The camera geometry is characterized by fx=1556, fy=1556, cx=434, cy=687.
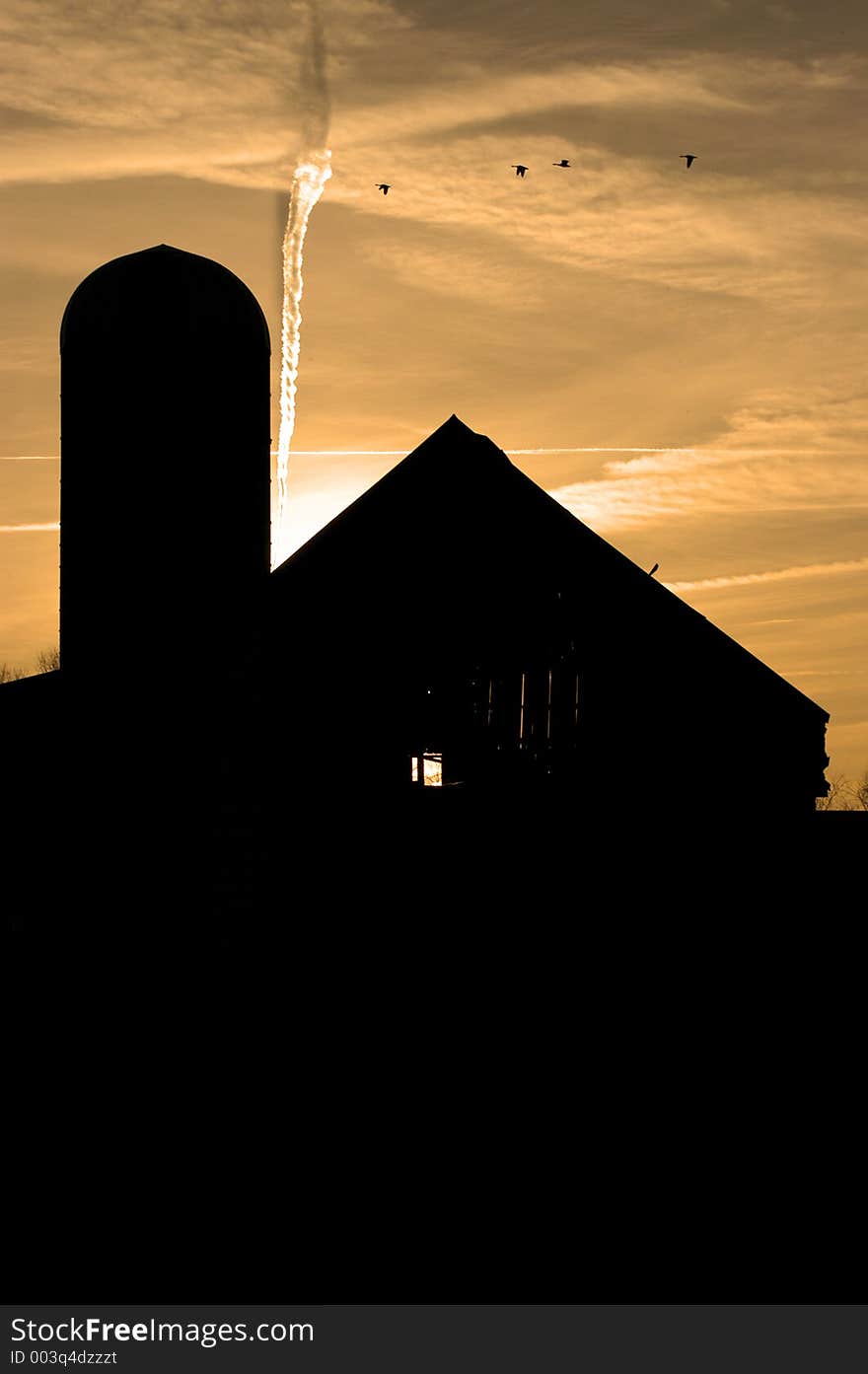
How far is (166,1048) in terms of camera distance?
8125 millimetres

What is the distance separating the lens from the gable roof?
16.0 meters

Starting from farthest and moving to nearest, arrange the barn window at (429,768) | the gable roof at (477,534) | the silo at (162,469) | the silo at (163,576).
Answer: the gable roof at (477,534) → the barn window at (429,768) → the silo at (162,469) → the silo at (163,576)

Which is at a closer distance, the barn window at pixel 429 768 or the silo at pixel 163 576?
the silo at pixel 163 576

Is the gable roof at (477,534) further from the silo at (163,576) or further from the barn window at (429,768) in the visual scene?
the silo at (163,576)

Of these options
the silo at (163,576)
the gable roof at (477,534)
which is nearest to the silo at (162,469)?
the silo at (163,576)

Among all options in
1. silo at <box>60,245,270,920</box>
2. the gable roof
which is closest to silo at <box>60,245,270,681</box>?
A: silo at <box>60,245,270,920</box>

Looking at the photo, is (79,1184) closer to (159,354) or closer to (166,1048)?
(166,1048)

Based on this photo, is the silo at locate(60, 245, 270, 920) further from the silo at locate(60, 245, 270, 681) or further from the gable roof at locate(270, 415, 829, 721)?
the gable roof at locate(270, 415, 829, 721)

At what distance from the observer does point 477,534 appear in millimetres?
16297

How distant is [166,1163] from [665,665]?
32.7 feet

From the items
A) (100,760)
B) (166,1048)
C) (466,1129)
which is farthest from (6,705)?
(466,1129)

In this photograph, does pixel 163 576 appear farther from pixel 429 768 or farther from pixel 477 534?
pixel 477 534

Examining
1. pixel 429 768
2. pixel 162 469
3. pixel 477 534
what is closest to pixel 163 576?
pixel 162 469

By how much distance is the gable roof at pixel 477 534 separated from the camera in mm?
16031
